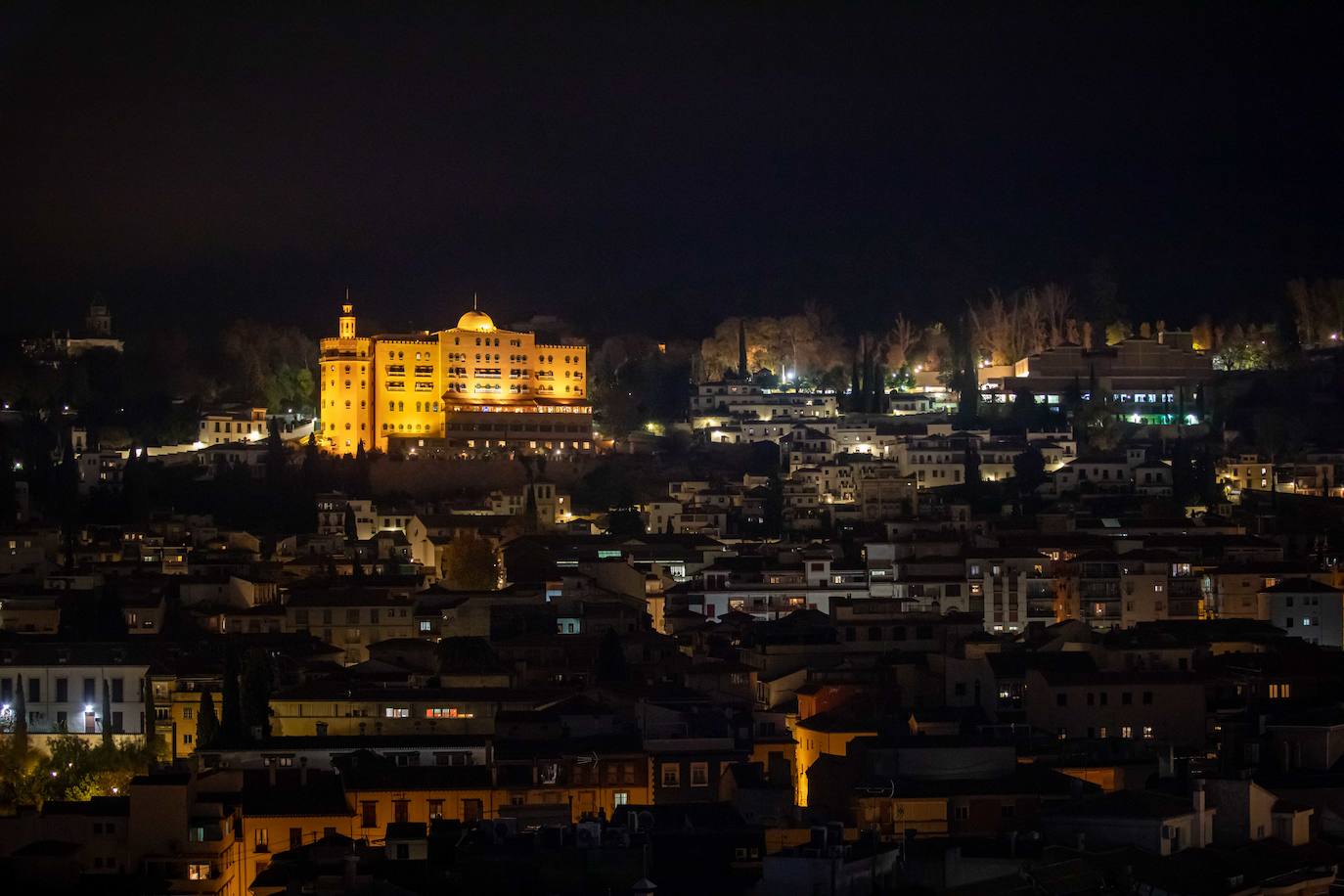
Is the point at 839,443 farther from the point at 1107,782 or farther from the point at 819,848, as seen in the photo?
the point at 819,848

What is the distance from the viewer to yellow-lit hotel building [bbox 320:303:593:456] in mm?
50219

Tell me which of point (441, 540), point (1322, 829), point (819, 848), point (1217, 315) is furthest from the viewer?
point (1217, 315)

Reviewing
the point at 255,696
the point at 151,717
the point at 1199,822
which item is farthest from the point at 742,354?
the point at 1199,822

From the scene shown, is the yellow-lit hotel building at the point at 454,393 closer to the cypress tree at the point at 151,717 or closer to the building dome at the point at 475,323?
the building dome at the point at 475,323

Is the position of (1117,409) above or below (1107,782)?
above

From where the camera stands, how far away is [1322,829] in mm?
20672

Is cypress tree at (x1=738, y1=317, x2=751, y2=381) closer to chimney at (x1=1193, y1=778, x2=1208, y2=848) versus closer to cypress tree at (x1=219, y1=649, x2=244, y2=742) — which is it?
cypress tree at (x1=219, y1=649, x2=244, y2=742)

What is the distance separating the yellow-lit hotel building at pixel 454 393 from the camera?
50.2 metres

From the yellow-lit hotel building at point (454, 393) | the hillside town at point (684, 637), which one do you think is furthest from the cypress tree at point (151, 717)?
the yellow-lit hotel building at point (454, 393)

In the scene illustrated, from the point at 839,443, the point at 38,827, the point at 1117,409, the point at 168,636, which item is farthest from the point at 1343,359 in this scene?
the point at 38,827

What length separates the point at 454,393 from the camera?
51.9m

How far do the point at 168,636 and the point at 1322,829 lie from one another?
52.7ft

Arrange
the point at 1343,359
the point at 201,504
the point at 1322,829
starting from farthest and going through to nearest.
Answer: the point at 1343,359
the point at 201,504
the point at 1322,829

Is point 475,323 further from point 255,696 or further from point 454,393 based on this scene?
point 255,696
